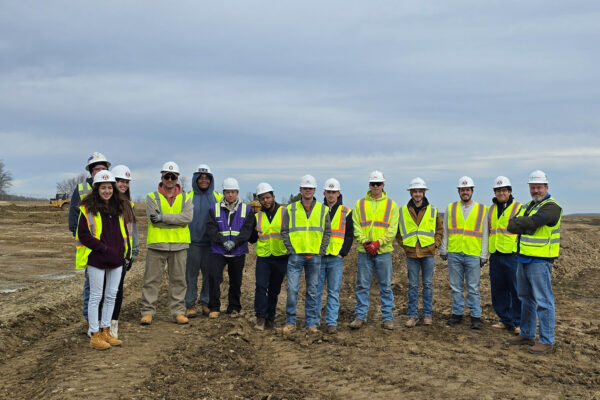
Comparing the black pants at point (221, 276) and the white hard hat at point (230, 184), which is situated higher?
the white hard hat at point (230, 184)

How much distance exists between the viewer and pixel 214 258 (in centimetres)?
828

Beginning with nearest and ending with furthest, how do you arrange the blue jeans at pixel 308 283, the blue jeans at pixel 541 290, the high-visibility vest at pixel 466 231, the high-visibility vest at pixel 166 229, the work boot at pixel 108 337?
the work boot at pixel 108 337 < the blue jeans at pixel 541 290 < the blue jeans at pixel 308 283 < the high-visibility vest at pixel 166 229 < the high-visibility vest at pixel 466 231

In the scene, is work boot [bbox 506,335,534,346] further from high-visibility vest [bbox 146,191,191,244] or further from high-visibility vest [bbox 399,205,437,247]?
high-visibility vest [bbox 146,191,191,244]

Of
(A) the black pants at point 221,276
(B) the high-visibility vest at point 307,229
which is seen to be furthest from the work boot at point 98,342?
(B) the high-visibility vest at point 307,229

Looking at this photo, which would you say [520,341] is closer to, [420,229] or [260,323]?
[420,229]

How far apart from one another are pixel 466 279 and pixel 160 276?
186 inches

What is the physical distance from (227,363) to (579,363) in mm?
4408

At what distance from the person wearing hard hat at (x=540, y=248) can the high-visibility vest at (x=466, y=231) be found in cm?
96

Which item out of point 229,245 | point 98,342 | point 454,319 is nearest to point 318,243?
point 229,245

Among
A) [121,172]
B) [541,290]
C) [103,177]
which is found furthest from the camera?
[121,172]

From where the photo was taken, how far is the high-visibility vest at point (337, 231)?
25.5ft

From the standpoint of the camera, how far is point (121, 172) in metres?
7.29

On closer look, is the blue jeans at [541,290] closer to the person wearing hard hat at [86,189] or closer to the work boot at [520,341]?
the work boot at [520,341]

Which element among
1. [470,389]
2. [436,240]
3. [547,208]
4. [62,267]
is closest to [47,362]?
[470,389]
